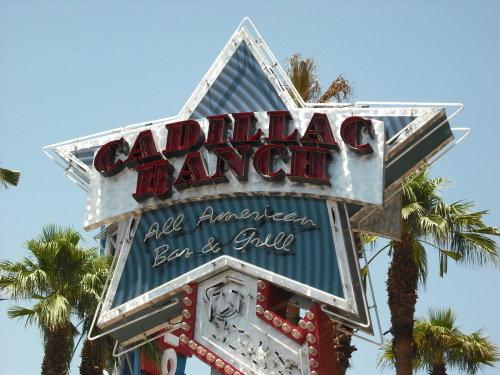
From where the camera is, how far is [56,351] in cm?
3097

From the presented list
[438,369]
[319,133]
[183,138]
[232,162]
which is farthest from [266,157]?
[438,369]

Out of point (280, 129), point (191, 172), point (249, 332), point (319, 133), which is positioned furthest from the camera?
point (191, 172)

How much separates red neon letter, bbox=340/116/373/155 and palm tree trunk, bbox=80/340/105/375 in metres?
8.16

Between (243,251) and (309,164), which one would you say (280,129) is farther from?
(243,251)

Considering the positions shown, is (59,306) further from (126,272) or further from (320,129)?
(320,129)

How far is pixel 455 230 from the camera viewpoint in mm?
34188

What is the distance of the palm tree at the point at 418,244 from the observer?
32906 mm

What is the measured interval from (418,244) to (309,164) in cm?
573

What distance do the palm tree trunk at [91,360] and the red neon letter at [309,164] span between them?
22.4 feet

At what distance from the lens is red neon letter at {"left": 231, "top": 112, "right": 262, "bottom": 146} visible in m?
29.7

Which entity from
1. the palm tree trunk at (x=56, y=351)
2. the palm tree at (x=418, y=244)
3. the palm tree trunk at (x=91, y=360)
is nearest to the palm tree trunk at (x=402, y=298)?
the palm tree at (x=418, y=244)

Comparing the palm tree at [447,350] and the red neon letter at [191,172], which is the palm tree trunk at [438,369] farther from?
the red neon letter at [191,172]

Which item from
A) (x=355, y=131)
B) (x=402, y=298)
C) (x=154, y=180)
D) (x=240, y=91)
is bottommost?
(x=402, y=298)

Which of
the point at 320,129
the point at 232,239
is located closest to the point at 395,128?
the point at 320,129
